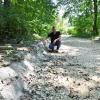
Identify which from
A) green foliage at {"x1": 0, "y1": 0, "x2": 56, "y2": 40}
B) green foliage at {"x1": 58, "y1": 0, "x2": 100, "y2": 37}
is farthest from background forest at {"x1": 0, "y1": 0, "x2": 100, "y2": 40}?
green foliage at {"x1": 58, "y1": 0, "x2": 100, "y2": 37}

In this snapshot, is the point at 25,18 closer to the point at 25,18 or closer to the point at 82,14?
the point at 25,18

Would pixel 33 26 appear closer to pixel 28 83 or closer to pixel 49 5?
pixel 49 5

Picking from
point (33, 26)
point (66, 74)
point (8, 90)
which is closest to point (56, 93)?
point (8, 90)

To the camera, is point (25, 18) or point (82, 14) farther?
point (82, 14)

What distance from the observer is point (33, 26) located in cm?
1503

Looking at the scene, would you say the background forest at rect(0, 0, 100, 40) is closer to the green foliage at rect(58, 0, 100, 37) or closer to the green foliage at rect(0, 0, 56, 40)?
the green foliage at rect(0, 0, 56, 40)

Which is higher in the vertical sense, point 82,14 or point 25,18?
point 25,18

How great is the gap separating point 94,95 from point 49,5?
10614 millimetres

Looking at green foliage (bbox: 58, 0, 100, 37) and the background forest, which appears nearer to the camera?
the background forest

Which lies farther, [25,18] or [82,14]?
[82,14]

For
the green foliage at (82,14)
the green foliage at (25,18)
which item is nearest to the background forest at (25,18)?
the green foliage at (25,18)

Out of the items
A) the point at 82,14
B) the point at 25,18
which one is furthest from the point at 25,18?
the point at 82,14

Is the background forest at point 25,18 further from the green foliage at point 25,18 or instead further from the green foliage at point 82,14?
the green foliage at point 82,14

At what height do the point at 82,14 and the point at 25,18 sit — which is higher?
the point at 25,18
